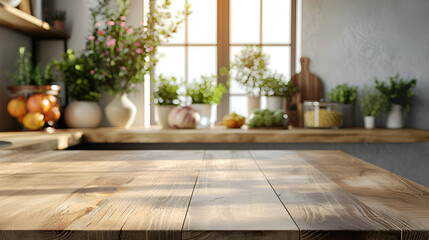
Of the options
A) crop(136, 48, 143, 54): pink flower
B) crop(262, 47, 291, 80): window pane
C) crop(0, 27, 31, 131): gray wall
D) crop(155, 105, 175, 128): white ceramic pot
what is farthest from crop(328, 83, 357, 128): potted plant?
crop(0, 27, 31, 131): gray wall

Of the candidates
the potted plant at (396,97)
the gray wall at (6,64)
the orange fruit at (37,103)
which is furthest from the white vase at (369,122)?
the gray wall at (6,64)

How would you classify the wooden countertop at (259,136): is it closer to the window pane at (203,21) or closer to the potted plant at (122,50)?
the potted plant at (122,50)

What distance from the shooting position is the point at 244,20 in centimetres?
280

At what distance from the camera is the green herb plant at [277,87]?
2559 millimetres

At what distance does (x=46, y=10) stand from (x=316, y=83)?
1.81m

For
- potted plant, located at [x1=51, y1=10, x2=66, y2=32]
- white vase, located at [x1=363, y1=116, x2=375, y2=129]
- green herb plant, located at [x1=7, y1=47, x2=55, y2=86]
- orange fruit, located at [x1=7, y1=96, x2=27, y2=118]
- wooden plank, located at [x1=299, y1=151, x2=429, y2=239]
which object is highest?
potted plant, located at [x1=51, y1=10, x2=66, y2=32]

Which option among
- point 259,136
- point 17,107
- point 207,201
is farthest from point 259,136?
point 207,201

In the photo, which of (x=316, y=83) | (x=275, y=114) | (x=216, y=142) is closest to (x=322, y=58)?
(x=316, y=83)

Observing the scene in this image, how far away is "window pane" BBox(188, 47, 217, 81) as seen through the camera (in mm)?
2807

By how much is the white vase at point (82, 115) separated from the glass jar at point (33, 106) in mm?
166

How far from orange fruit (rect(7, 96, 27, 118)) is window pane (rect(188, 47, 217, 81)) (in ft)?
3.69

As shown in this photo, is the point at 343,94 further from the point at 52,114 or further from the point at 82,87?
the point at 52,114

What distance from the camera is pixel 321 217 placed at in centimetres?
51

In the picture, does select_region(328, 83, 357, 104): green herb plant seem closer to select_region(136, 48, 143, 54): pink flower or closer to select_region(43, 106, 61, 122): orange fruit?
select_region(136, 48, 143, 54): pink flower
